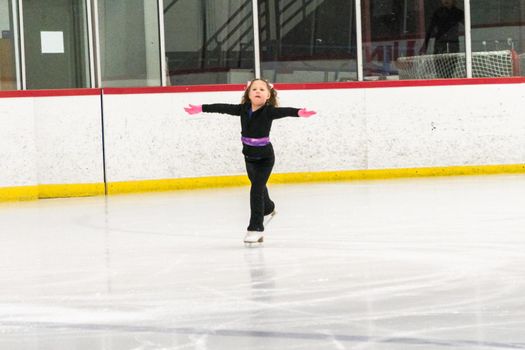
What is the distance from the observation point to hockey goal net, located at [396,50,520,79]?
13575mm

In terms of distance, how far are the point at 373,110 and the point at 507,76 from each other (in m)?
1.86

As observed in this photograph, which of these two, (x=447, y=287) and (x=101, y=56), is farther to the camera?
(x=101, y=56)

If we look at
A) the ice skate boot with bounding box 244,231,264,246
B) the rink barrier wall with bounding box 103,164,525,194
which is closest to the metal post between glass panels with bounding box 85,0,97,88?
the rink barrier wall with bounding box 103,164,525,194

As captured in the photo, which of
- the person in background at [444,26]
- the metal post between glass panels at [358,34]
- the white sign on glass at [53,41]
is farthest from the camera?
the person in background at [444,26]

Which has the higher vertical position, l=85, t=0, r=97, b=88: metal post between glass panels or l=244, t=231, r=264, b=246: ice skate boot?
l=85, t=0, r=97, b=88: metal post between glass panels

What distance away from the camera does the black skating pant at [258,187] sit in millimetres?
7129

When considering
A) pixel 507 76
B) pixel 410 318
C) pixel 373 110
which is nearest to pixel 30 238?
pixel 410 318

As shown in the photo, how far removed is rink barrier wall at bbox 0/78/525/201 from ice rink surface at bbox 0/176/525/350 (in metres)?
1.41

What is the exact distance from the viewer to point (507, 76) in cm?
1366

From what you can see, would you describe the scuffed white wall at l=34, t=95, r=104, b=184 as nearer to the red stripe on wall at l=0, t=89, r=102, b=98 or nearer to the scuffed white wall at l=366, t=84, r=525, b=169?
the red stripe on wall at l=0, t=89, r=102, b=98

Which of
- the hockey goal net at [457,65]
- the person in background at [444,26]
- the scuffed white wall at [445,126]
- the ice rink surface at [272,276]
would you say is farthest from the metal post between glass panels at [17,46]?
the person in background at [444,26]

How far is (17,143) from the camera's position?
11438 millimetres

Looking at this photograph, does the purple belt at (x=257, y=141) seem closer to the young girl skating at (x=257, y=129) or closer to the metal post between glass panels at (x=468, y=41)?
the young girl skating at (x=257, y=129)

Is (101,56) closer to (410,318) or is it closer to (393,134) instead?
(393,134)
